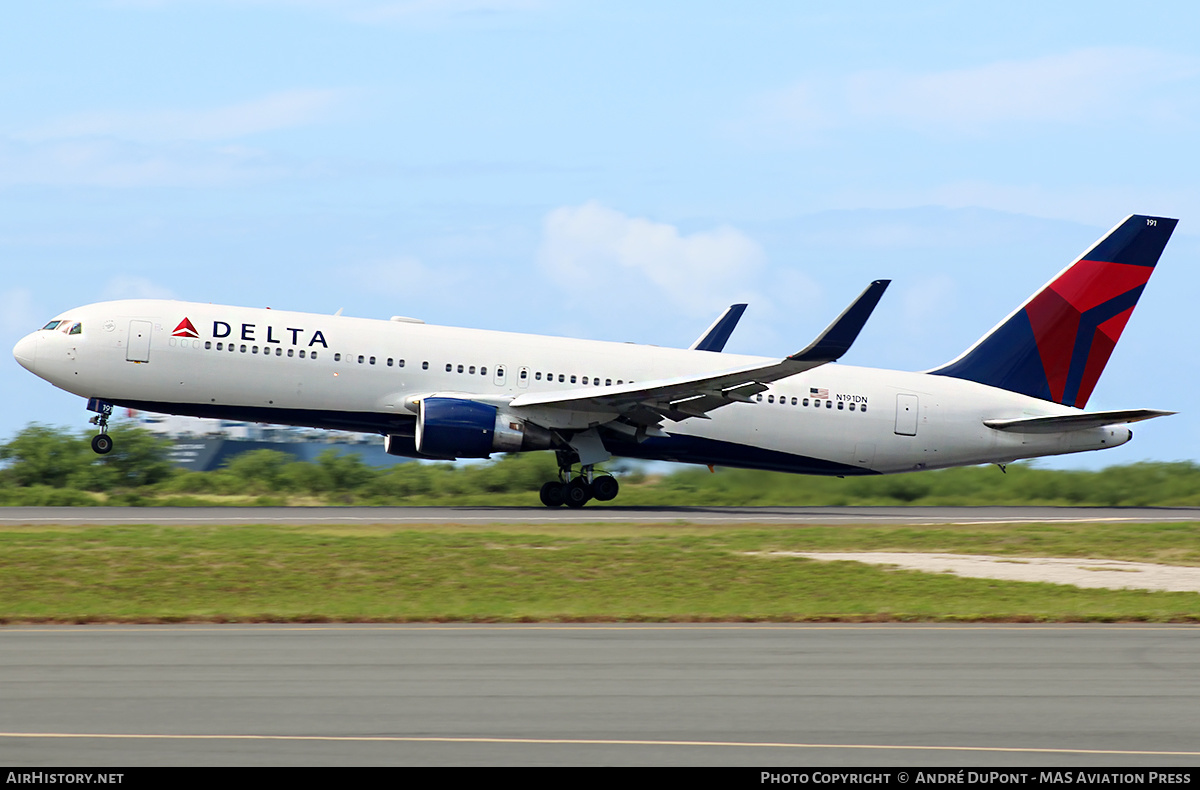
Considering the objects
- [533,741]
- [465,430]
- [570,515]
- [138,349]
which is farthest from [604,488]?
[533,741]

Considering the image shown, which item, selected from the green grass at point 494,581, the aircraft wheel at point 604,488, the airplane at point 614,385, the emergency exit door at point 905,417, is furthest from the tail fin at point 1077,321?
the green grass at point 494,581

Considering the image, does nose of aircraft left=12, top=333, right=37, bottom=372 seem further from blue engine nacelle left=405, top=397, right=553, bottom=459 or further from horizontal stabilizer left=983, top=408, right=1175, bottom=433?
horizontal stabilizer left=983, top=408, right=1175, bottom=433

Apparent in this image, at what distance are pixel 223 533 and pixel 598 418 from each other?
10.3m

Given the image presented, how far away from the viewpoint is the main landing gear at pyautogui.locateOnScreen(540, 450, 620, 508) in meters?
29.9

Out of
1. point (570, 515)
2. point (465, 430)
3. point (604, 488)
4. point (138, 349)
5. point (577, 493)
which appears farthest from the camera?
point (604, 488)

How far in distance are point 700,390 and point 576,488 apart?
4155 millimetres

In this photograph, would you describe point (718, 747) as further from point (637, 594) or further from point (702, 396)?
point (702, 396)

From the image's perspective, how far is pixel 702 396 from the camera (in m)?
28.3

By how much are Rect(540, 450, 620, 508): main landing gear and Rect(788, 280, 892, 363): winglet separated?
627 centimetres

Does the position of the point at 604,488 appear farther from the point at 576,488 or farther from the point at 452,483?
the point at 452,483

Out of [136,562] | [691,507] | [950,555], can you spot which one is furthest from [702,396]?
[136,562]

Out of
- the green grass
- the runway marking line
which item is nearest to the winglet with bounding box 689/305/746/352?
the green grass

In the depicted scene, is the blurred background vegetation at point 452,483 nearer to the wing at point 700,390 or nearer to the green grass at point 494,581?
the wing at point 700,390

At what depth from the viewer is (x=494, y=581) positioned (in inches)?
674
